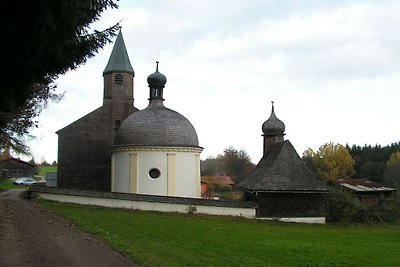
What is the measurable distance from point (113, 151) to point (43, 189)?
5191 mm

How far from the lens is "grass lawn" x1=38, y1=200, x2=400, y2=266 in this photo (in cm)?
1309

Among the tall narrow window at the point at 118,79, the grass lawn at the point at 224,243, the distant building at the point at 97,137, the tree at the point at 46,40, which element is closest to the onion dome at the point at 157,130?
the distant building at the point at 97,137

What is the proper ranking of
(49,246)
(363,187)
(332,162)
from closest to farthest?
(49,246) → (363,187) → (332,162)

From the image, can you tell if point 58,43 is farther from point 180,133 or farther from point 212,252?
point 180,133

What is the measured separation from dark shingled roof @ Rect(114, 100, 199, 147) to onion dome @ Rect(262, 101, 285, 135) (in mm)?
5906

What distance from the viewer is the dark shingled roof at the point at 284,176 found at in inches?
1141

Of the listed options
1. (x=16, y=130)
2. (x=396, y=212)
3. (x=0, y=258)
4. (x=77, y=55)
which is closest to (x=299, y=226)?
(x=396, y=212)

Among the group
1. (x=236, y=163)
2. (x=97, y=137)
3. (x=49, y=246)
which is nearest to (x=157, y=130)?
(x=97, y=137)

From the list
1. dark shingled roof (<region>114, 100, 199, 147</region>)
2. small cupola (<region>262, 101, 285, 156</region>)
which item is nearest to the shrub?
small cupola (<region>262, 101, 285, 156</region>)

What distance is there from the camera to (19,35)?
6246mm

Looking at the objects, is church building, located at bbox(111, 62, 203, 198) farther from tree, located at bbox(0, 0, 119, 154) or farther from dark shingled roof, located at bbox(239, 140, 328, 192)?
tree, located at bbox(0, 0, 119, 154)

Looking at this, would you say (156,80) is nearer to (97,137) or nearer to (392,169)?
(97,137)

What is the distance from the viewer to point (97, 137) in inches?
1522

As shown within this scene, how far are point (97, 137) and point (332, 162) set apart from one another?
158 ft
